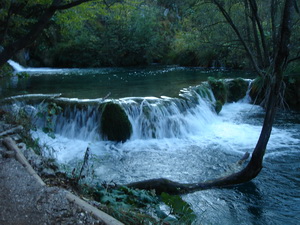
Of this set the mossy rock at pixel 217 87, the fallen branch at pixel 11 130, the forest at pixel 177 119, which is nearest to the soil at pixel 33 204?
the forest at pixel 177 119

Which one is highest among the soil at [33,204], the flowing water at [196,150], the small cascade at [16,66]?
the small cascade at [16,66]

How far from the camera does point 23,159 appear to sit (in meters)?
4.02

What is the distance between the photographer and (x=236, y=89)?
1495 cm

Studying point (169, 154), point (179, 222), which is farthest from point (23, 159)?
point (169, 154)

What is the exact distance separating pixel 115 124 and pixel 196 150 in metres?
2.71

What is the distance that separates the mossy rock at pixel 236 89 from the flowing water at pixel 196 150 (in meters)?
2.37

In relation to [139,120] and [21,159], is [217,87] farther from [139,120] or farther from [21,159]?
[21,159]

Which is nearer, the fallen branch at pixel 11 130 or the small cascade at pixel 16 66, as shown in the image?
the fallen branch at pixel 11 130

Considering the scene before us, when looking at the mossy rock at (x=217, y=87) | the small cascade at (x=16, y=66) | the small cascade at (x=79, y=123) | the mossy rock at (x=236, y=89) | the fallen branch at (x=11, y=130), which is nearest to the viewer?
the fallen branch at (x=11, y=130)

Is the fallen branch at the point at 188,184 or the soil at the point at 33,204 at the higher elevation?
the soil at the point at 33,204

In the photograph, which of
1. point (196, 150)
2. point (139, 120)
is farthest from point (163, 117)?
point (196, 150)

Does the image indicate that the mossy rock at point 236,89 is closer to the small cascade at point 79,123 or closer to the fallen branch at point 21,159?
the small cascade at point 79,123

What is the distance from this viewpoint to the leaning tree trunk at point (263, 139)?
15.7 ft

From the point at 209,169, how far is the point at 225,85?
27.5 ft
